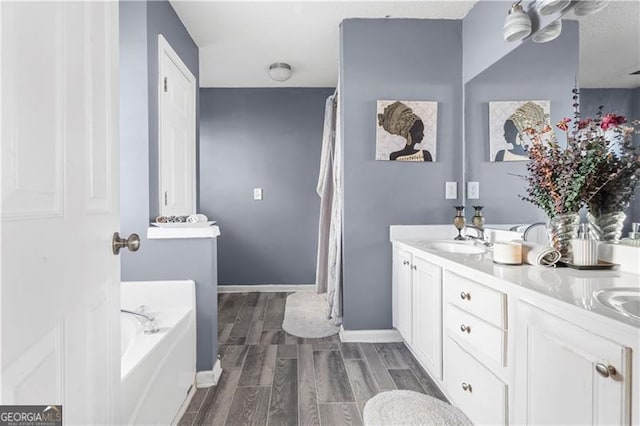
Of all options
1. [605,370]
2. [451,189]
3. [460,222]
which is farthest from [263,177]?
[605,370]

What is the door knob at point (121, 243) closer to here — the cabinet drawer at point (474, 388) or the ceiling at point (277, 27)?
the cabinet drawer at point (474, 388)

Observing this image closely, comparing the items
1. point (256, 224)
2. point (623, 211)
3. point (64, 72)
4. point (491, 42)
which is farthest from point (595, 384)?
point (256, 224)

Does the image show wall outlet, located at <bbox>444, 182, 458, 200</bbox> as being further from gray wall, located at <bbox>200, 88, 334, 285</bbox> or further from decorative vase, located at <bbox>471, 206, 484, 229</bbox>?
gray wall, located at <bbox>200, 88, 334, 285</bbox>

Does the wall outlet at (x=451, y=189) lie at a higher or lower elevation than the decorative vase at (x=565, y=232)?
higher

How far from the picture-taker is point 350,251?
8.09 ft

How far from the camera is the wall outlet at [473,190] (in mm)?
2303

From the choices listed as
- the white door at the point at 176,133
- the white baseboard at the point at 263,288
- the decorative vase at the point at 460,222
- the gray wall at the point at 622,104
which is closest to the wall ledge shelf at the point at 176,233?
the white door at the point at 176,133

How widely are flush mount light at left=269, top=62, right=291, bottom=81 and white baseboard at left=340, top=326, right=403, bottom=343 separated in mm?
2489

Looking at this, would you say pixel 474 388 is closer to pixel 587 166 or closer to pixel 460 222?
pixel 587 166

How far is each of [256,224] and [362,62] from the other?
2220 millimetres

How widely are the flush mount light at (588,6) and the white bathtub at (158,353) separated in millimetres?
2323

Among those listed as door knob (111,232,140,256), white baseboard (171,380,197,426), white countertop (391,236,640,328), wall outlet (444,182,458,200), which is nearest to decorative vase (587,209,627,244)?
white countertop (391,236,640,328)

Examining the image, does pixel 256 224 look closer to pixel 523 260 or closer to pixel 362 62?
pixel 362 62

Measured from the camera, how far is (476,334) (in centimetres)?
134
